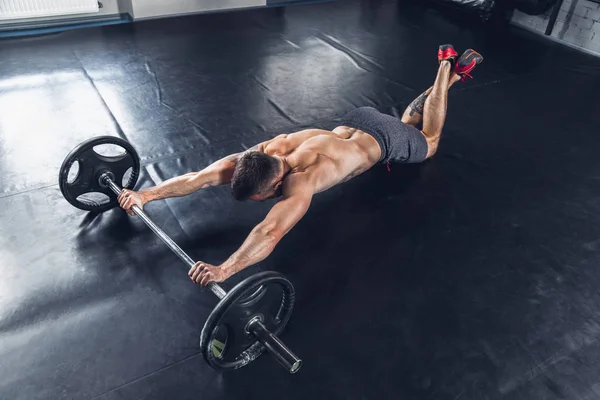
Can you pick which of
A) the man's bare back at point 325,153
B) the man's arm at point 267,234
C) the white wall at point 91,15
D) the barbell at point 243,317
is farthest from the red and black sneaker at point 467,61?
the white wall at point 91,15

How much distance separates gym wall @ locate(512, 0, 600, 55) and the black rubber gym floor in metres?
0.78

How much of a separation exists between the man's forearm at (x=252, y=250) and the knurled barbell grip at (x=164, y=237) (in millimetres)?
123

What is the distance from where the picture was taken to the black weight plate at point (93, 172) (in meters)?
2.07

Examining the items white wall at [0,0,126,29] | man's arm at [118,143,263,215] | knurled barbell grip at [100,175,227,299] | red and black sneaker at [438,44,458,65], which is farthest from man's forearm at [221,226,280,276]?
white wall at [0,0,126,29]

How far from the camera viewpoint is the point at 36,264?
202 centimetres

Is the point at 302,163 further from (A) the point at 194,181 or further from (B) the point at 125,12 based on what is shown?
(B) the point at 125,12

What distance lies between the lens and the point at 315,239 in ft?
7.41

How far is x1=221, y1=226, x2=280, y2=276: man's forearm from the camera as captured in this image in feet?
5.84

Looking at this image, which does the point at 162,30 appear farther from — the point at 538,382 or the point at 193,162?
the point at 538,382

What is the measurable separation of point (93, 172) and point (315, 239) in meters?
1.03

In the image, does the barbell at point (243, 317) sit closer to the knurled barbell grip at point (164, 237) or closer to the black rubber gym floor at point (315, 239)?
the knurled barbell grip at point (164, 237)

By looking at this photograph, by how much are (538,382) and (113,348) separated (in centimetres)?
151

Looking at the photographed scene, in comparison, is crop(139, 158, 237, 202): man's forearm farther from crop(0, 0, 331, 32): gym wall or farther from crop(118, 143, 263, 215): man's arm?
crop(0, 0, 331, 32): gym wall

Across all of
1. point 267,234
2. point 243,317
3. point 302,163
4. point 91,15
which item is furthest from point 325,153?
point 91,15
